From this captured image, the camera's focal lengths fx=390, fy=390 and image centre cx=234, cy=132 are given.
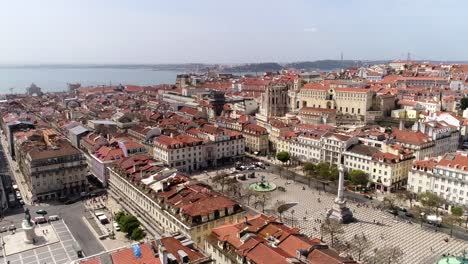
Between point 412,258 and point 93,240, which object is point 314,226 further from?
point 93,240

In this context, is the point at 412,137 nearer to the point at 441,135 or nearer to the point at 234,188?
the point at 441,135

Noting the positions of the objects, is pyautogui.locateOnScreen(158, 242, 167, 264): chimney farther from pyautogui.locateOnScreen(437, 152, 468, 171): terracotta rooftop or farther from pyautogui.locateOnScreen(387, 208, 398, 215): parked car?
pyautogui.locateOnScreen(437, 152, 468, 171): terracotta rooftop

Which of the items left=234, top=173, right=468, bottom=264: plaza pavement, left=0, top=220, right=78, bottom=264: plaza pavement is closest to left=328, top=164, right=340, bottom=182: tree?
left=234, top=173, right=468, bottom=264: plaza pavement

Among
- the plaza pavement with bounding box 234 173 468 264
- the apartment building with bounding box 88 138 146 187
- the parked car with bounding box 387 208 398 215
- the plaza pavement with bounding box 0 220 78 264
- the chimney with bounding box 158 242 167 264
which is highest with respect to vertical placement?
the chimney with bounding box 158 242 167 264

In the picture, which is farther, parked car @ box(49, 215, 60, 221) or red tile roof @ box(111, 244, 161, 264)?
parked car @ box(49, 215, 60, 221)

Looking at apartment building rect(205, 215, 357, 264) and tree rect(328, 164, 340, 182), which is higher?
apartment building rect(205, 215, 357, 264)

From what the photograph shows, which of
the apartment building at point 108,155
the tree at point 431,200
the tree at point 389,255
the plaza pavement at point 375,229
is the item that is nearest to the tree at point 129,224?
the plaza pavement at point 375,229

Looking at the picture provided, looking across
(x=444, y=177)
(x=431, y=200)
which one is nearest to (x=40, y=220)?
(x=431, y=200)
